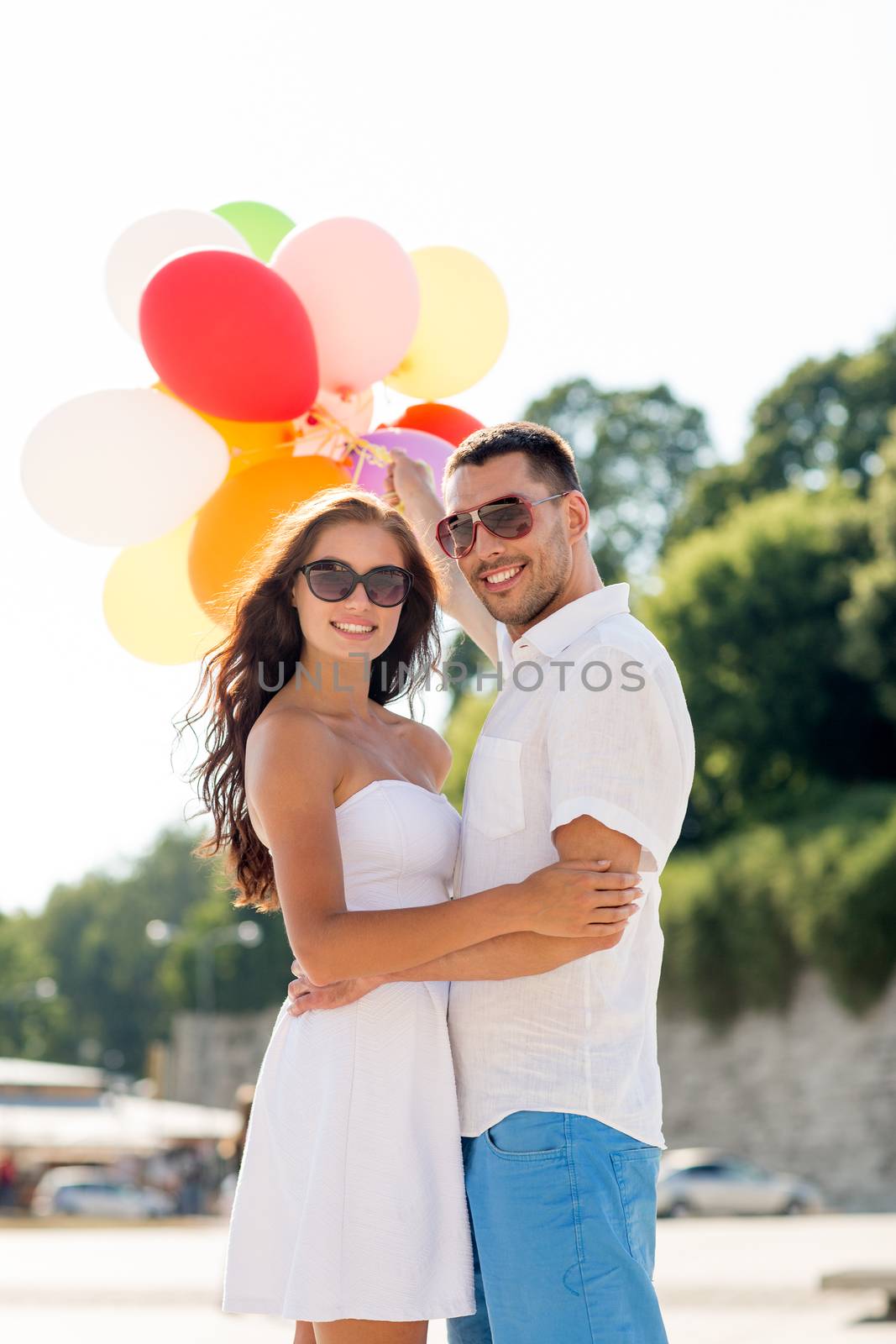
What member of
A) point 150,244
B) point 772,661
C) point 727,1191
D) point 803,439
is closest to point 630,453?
point 803,439

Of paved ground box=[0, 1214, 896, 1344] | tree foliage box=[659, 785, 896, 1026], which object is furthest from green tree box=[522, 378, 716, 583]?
paved ground box=[0, 1214, 896, 1344]

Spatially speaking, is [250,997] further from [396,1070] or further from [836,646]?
[396,1070]

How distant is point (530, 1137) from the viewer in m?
2.95

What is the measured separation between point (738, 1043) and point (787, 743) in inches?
215

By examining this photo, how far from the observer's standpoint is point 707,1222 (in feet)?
64.0

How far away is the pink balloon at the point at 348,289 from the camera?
493cm

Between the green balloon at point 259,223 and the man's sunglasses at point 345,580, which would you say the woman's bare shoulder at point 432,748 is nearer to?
the man's sunglasses at point 345,580

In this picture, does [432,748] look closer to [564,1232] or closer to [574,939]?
[574,939]

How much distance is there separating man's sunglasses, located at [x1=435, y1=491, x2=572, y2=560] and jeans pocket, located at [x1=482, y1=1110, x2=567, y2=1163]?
46.0 inches

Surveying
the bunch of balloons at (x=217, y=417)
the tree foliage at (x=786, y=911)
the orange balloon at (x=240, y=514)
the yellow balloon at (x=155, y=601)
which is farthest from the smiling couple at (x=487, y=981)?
the tree foliage at (x=786, y=911)

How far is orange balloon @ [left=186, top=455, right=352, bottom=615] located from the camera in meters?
4.45

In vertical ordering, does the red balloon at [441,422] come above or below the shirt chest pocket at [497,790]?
above

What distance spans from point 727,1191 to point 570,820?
22039 mm

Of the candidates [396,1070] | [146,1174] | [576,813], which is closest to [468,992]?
[396,1070]
